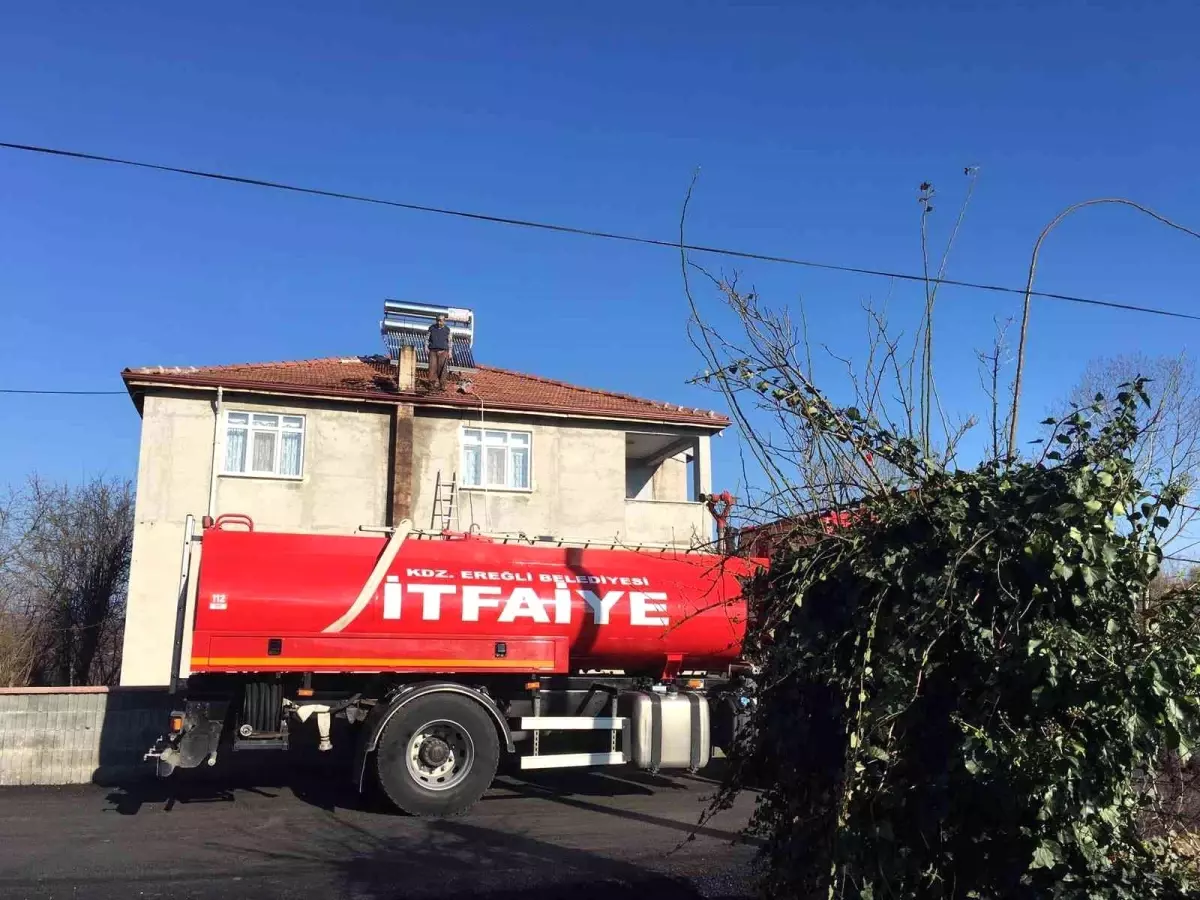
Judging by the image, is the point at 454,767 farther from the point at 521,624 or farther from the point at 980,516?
the point at 980,516

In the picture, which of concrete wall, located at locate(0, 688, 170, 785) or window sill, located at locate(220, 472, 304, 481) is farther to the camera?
window sill, located at locate(220, 472, 304, 481)

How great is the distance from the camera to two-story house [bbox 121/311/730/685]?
Result: 18.4 meters

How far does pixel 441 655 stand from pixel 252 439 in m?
10.9

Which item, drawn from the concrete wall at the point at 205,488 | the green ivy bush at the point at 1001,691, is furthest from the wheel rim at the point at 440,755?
the concrete wall at the point at 205,488

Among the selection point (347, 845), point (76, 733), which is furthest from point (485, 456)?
point (347, 845)

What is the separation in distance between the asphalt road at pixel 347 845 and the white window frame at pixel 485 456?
372 inches

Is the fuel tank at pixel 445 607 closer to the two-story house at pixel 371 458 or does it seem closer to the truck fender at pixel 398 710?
the truck fender at pixel 398 710

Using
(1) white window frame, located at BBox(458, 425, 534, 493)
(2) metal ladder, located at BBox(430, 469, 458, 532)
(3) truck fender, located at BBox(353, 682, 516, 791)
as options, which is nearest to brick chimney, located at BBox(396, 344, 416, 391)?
(1) white window frame, located at BBox(458, 425, 534, 493)

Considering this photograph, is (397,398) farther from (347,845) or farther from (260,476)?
(347,845)

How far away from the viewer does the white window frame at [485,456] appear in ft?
66.3

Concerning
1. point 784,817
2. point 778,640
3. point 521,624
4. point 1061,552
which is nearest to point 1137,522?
point 1061,552

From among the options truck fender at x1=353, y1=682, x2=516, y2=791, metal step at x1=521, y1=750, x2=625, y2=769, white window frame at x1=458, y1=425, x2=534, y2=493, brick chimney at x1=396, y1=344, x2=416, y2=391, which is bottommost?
metal step at x1=521, y1=750, x2=625, y2=769

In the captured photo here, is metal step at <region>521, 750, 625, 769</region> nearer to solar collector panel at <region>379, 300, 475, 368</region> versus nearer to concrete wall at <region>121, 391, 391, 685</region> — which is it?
concrete wall at <region>121, 391, 391, 685</region>

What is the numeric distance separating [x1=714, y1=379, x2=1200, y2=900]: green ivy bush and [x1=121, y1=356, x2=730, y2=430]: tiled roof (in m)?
16.5
